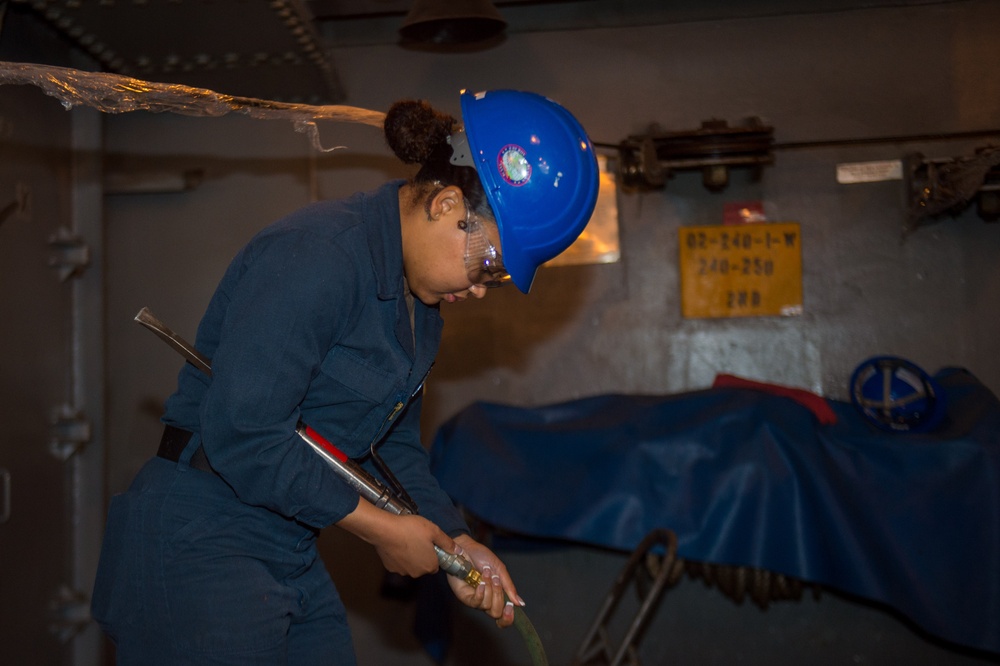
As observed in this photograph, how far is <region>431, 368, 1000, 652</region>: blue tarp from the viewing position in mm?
2838

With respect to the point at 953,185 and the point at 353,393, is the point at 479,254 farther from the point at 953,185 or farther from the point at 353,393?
the point at 953,185

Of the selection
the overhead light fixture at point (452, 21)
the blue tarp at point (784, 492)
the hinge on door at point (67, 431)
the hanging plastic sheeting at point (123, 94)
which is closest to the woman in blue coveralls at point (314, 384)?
the hanging plastic sheeting at point (123, 94)

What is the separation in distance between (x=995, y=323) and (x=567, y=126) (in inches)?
100

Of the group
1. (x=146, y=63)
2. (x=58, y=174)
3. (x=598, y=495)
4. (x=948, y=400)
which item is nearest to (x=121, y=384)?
(x=58, y=174)

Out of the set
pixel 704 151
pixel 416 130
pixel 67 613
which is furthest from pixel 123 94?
pixel 704 151

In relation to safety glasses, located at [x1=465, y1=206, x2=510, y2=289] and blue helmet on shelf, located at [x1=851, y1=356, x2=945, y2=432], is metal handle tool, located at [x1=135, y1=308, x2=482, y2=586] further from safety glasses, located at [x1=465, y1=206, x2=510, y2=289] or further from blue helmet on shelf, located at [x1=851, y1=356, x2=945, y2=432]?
blue helmet on shelf, located at [x1=851, y1=356, x2=945, y2=432]

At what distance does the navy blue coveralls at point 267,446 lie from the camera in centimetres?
138

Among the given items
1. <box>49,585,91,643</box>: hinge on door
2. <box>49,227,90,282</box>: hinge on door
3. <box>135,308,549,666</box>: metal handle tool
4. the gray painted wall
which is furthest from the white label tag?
<box>49,585,91,643</box>: hinge on door

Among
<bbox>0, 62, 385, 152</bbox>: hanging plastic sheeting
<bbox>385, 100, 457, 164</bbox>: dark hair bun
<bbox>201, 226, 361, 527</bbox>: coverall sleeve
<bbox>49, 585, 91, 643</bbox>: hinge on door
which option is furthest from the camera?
<bbox>49, 585, 91, 643</bbox>: hinge on door

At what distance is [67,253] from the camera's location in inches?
126

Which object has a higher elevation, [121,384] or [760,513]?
[121,384]

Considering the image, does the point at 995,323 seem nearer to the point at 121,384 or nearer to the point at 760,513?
the point at 760,513

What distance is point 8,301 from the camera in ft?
9.21

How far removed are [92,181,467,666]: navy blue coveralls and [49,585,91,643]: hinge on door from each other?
1.70 metres
